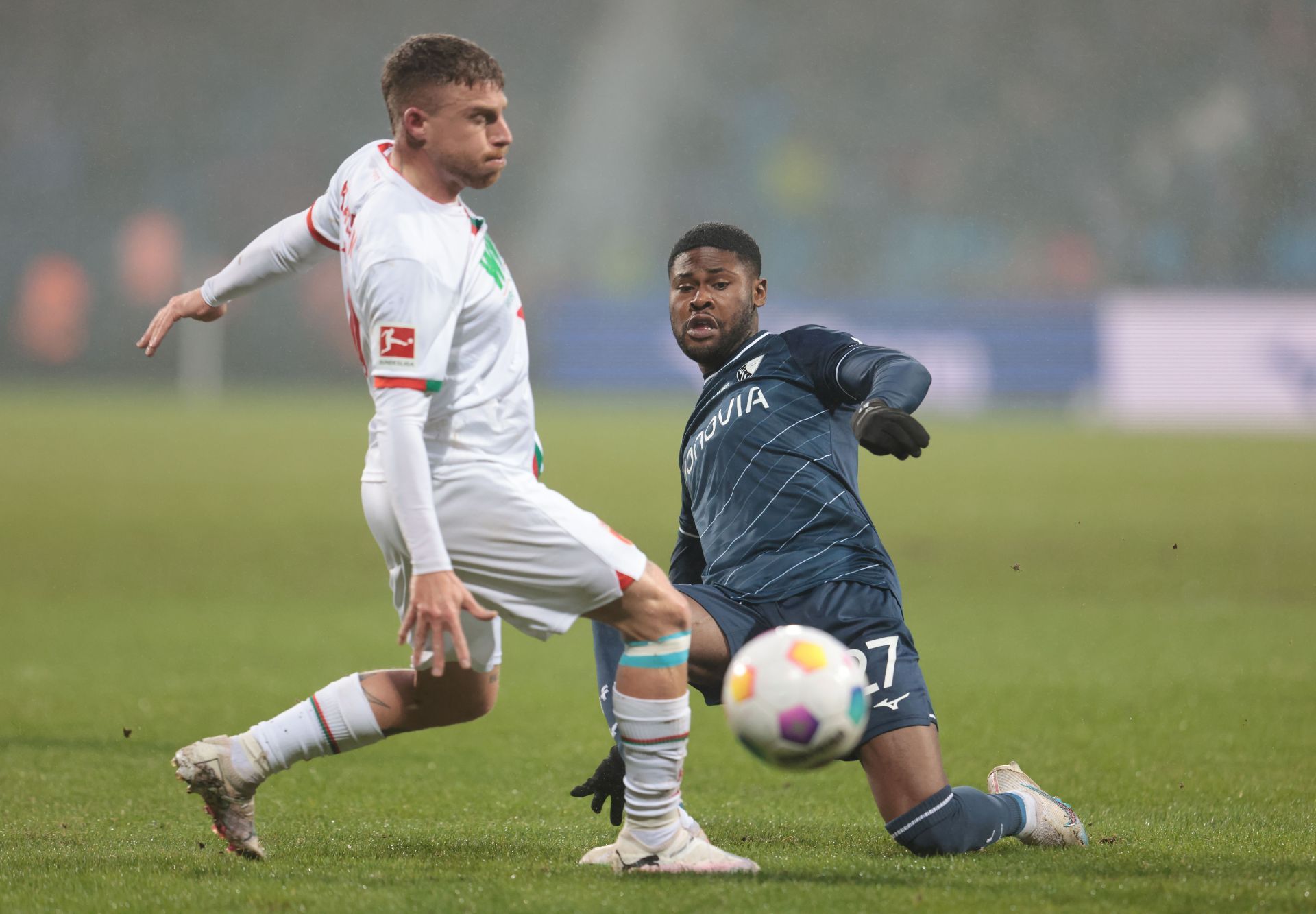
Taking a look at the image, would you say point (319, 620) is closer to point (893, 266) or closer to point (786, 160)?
point (893, 266)

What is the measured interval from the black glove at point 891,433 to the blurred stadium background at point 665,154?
27753 mm

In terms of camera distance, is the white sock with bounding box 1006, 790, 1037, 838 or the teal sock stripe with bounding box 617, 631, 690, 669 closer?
the teal sock stripe with bounding box 617, 631, 690, 669

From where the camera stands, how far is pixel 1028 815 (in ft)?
14.6

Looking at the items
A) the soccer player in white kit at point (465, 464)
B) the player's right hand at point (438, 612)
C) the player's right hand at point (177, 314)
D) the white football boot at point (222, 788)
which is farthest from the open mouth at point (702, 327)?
the white football boot at point (222, 788)

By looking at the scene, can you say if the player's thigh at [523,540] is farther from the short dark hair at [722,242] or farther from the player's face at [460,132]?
the short dark hair at [722,242]

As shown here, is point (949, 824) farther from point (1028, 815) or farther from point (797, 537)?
point (797, 537)

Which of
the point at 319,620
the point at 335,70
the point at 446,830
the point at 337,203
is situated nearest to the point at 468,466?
the point at 337,203

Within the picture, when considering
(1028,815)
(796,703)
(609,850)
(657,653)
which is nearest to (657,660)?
(657,653)

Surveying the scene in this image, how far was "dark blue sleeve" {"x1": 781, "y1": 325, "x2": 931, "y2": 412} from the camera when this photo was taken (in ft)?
13.8

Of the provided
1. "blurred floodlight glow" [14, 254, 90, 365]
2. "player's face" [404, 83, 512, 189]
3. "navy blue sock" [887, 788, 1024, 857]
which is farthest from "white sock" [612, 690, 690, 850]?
"blurred floodlight glow" [14, 254, 90, 365]

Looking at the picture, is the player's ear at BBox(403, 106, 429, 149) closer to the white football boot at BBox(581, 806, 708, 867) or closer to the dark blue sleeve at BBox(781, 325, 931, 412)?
the dark blue sleeve at BBox(781, 325, 931, 412)

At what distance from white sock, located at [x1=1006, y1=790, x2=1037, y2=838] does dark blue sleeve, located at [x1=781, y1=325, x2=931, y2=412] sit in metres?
1.25

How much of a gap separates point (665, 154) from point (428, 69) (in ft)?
133

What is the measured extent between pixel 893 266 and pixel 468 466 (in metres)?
35.3
